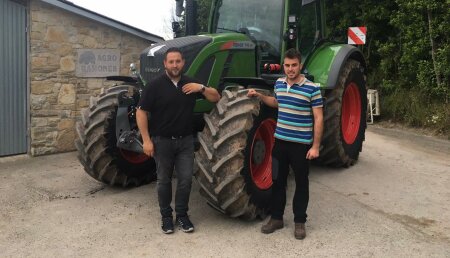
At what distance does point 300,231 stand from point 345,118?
296 centimetres

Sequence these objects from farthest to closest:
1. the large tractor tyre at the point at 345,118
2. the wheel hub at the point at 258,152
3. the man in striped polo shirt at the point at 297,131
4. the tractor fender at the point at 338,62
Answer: the large tractor tyre at the point at 345,118, the tractor fender at the point at 338,62, the wheel hub at the point at 258,152, the man in striped polo shirt at the point at 297,131

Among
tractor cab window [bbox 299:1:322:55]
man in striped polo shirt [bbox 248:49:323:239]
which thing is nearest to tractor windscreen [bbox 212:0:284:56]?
tractor cab window [bbox 299:1:322:55]

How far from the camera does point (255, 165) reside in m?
4.49

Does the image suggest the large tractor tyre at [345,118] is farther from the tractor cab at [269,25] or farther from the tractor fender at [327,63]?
the tractor cab at [269,25]

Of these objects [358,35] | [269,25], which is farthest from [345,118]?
[358,35]

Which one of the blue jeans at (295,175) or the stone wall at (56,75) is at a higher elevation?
the stone wall at (56,75)

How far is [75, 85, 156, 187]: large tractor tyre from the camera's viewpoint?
5.10 meters

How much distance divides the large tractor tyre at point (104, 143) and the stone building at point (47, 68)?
2.73 meters

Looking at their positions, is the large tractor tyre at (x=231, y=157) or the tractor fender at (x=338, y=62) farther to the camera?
the tractor fender at (x=338, y=62)

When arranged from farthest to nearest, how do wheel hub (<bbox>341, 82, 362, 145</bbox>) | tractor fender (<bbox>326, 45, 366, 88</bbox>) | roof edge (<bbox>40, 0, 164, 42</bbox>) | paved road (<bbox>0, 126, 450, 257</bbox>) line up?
roof edge (<bbox>40, 0, 164, 42</bbox>) < wheel hub (<bbox>341, 82, 362, 145</bbox>) < tractor fender (<bbox>326, 45, 366, 88</bbox>) < paved road (<bbox>0, 126, 450, 257</bbox>)

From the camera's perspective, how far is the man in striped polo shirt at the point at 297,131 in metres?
3.88

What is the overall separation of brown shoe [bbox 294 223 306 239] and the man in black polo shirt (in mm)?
916

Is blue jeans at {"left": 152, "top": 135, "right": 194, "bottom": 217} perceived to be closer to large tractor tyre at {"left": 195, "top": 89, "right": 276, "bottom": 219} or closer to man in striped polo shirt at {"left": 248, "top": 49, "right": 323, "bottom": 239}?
large tractor tyre at {"left": 195, "top": 89, "right": 276, "bottom": 219}

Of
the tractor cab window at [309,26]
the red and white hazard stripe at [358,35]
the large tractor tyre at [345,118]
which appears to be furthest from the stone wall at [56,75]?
the red and white hazard stripe at [358,35]
